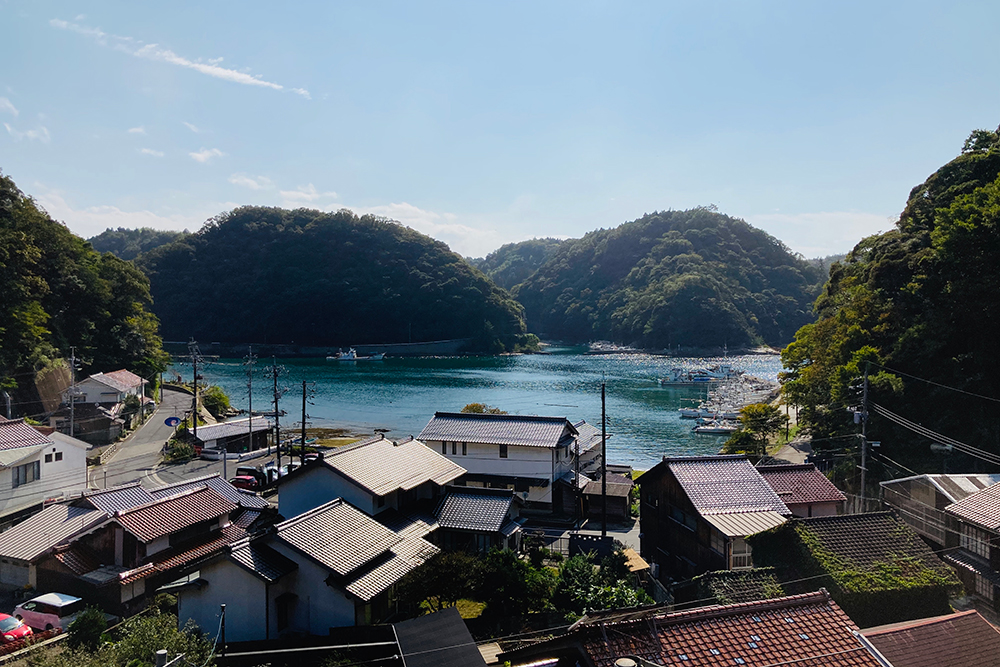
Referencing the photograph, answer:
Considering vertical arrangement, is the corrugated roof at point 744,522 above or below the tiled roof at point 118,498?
above

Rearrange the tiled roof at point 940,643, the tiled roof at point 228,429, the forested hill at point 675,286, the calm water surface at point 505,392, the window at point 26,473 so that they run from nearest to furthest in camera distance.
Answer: the tiled roof at point 940,643, the window at point 26,473, the tiled roof at point 228,429, the calm water surface at point 505,392, the forested hill at point 675,286

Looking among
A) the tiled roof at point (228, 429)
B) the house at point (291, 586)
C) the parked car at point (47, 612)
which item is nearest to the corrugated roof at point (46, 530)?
the parked car at point (47, 612)

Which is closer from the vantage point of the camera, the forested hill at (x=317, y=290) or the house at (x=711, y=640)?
the house at (x=711, y=640)

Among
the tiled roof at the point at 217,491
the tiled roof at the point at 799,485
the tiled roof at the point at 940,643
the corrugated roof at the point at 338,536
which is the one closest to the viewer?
the tiled roof at the point at 940,643

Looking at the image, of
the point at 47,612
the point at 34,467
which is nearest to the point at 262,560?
the point at 47,612

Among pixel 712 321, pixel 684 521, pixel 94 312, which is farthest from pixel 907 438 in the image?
pixel 712 321

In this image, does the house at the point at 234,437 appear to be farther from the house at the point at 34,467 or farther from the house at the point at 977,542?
the house at the point at 977,542

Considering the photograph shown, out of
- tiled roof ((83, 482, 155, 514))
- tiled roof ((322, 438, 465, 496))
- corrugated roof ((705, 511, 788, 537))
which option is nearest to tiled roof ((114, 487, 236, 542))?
tiled roof ((83, 482, 155, 514))
